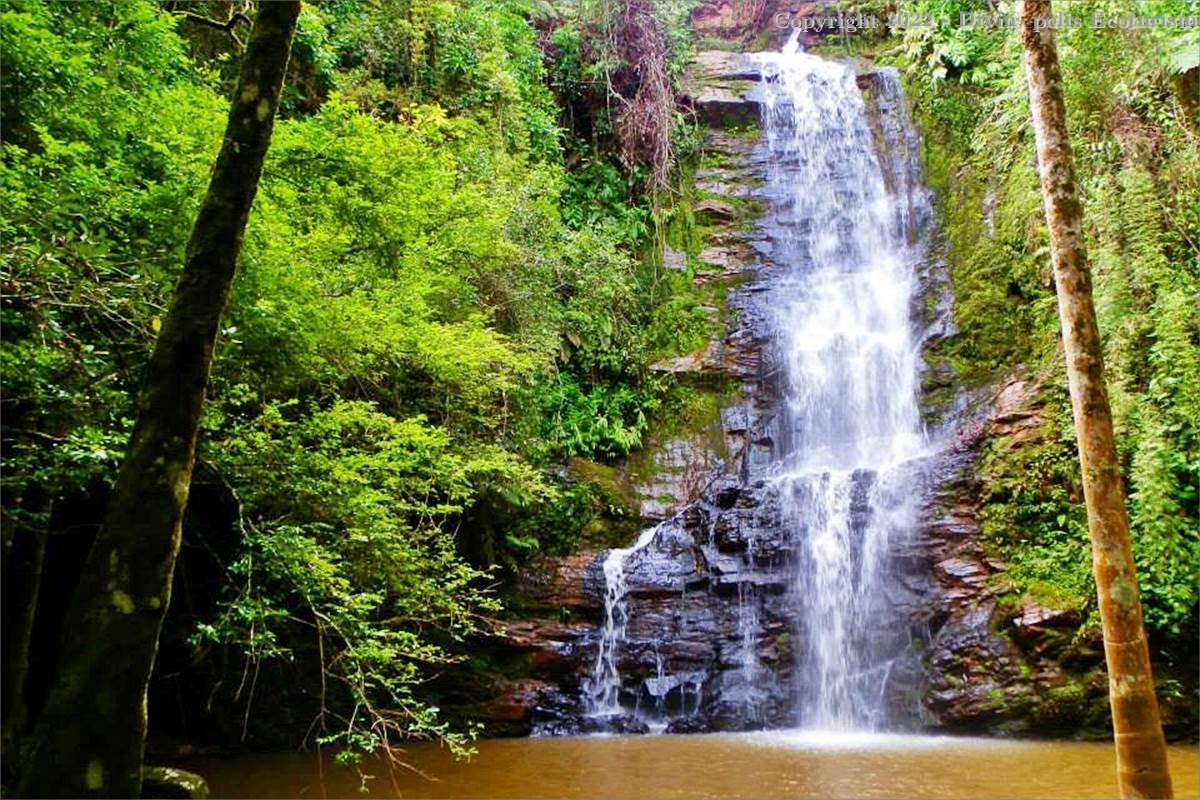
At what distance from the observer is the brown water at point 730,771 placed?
6.22 meters

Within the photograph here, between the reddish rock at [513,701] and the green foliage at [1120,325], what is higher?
the green foliage at [1120,325]

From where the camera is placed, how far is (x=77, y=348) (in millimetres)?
4766

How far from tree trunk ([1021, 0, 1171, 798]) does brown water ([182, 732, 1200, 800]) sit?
2.31m

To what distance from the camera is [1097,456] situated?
4285 millimetres

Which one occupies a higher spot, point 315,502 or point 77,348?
point 77,348

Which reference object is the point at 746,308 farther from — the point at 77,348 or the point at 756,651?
the point at 77,348

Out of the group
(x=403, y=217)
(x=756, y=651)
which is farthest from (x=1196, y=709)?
(x=403, y=217)

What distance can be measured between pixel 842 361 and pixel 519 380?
5734 millimetres

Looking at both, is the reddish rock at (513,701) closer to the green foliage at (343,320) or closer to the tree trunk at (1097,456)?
the green foliage at (343,320)

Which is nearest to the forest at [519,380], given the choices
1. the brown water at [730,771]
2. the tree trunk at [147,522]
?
the tree trunk at [147,522]

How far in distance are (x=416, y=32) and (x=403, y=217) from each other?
5742 mm

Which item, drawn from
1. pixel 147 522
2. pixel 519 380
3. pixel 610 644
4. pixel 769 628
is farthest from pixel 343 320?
pixel 769 628

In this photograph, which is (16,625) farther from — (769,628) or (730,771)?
(769,628)

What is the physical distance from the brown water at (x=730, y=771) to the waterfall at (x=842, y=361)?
1399 mm
